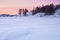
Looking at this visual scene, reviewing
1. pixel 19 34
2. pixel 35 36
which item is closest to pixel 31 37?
pixel 35 36

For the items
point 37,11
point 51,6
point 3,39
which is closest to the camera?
point 3,39

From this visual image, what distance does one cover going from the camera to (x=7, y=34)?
108 inches

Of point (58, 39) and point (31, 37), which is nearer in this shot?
point (58, 39)

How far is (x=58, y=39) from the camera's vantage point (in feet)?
7.89

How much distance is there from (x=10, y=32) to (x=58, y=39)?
2.96ft

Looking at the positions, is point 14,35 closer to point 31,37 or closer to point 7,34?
point 7,34

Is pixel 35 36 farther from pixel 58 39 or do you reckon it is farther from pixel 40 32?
pixel 58 39

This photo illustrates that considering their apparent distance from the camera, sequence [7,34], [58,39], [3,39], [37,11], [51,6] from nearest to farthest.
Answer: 1. [58,39]
2. [3,39]
3. [7,34]
4. [51,6]
5. [37,11]

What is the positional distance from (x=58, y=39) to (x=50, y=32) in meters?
0.45

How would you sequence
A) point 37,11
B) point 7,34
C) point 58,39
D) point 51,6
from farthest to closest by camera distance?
1. point 37,11
2. point 51,6
3. point 7,34
4. point 58,39

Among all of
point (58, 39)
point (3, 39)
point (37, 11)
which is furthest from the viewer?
point (37, 11)

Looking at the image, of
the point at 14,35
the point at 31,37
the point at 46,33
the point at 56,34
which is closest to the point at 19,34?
the point at 14,35

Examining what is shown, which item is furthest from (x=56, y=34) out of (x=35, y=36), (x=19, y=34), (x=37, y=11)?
(x=37, y=11)

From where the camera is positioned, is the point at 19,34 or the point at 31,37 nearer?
the point at 31,37
